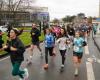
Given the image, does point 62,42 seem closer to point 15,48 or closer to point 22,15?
point 15,48

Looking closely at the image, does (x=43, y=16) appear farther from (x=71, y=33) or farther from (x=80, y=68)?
(x=80, y=68)

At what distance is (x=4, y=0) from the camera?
84875mm

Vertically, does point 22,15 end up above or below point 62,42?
below

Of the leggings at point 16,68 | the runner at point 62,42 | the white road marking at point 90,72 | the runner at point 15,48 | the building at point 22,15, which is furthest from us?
the building at point 22,15

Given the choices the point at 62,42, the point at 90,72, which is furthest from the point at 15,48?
the point at 90,72

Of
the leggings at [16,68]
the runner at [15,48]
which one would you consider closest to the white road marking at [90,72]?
the leggings at [16,68]

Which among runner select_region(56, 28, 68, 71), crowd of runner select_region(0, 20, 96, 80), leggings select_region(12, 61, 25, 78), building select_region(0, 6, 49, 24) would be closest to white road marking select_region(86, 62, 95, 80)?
crowd of runner select_region(0, 20, 96, 80)

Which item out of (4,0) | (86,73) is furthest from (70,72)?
(4,0)

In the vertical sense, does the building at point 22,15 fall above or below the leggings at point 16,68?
below

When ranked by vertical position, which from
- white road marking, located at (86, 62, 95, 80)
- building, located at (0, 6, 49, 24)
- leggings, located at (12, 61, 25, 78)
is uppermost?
leggings, located at (12, 61, 25, 78)

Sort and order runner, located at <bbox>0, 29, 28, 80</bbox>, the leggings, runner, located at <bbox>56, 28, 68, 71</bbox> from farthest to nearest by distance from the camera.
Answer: runner, located at <bbox>56, 28, 68, 71</bbox>, the leggings, runner, located at <bbox>0, 29, 28, 80</bbox>

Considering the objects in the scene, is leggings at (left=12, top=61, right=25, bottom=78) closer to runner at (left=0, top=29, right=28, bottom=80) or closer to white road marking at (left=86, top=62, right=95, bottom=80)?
runner at (left=0, top=29, right=28, bottom=80)

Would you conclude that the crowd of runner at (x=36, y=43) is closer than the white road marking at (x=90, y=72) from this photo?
Yes

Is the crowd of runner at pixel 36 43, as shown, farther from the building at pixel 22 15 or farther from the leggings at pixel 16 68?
the building at pixel 22 15
